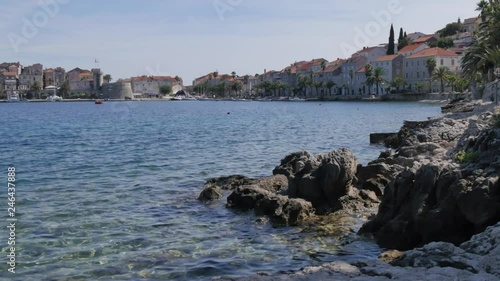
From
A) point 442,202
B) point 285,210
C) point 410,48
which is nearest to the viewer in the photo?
point 442,202

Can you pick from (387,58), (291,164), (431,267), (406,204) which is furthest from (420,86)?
(431,267)

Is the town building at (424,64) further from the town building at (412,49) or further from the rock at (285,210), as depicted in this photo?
the rock at (285,210)

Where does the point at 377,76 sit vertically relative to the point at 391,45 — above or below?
below

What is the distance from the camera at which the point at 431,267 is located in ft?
31.3

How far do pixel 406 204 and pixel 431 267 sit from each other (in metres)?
4.50

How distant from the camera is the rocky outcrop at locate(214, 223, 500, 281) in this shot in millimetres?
8998

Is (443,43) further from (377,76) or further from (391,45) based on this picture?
(377,76)

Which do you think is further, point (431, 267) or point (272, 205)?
point (272, 205)

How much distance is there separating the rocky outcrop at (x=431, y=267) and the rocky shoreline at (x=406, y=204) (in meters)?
0.02

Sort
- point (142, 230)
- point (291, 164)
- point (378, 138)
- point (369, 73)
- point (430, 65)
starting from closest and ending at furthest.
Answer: point (142, 230) < point (291, 164) < point (378, 138) < point (430, 65) < point (369, 73)

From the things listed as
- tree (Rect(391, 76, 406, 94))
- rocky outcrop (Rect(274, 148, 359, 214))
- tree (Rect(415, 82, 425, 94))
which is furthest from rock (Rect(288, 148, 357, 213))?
tree (Rect(391, 76, 406, 94))

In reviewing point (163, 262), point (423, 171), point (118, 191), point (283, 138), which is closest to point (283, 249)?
point (163, 262)

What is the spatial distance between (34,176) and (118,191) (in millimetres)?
6804

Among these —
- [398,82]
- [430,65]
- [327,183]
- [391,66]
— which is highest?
[391,66]
